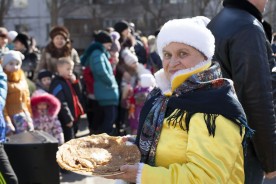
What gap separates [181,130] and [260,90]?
2.51 feet

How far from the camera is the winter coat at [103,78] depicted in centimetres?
Result: 709

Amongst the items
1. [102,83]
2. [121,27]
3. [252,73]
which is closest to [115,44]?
[102,83]

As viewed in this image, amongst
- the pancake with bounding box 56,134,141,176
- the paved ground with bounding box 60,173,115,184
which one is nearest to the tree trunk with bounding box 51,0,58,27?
the paved ground with bounding box 60,173,115,184

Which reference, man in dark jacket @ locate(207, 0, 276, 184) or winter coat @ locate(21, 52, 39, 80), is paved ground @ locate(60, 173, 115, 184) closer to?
winter coat @ locate(21, 52, 39, 80)

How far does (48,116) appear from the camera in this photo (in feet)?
19.2

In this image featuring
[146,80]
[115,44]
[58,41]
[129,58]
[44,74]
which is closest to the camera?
[44,74]

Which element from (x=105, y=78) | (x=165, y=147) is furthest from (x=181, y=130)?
(x=105, y=78)

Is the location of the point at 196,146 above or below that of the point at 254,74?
below

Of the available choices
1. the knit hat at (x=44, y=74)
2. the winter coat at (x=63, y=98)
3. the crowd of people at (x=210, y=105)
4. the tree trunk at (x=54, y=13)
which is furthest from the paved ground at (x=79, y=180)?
the tree trunk at (x=54, y=13)

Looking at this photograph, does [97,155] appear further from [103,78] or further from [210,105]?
[103,78]

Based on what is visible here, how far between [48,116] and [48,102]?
0.58ft

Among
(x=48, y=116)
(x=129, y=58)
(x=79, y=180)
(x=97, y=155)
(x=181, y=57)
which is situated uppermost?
(x=181, y=57)

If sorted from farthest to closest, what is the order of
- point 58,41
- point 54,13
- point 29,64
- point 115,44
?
point 54,13, point 29,64, point 115,44, point 58,41

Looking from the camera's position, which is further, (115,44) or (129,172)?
(115,44)
